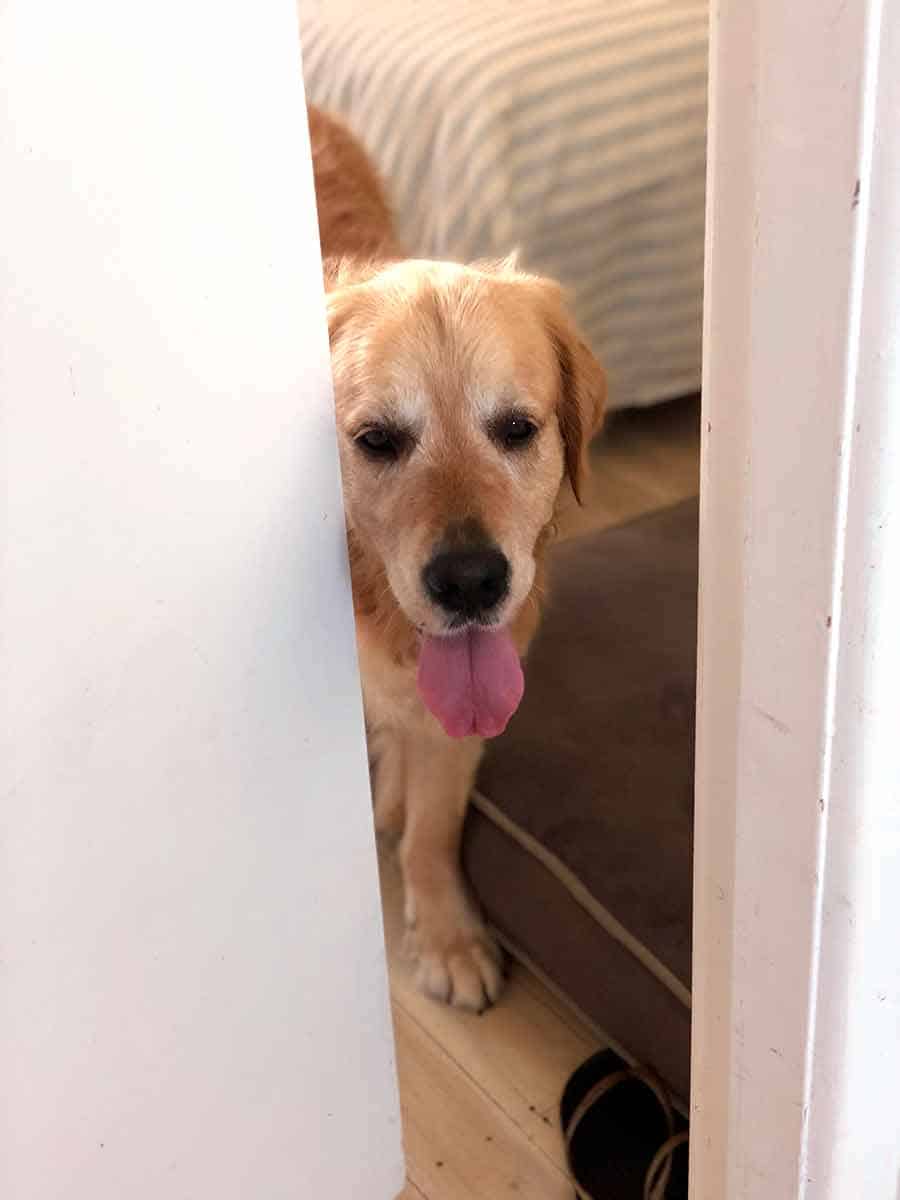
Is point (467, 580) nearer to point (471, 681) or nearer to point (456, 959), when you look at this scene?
point (471, 681)

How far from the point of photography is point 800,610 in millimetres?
617

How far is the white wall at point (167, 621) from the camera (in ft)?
1.75

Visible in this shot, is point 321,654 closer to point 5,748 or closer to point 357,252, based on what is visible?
point 5,748

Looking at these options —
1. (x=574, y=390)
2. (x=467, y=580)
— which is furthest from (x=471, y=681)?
(x=574, y=390)

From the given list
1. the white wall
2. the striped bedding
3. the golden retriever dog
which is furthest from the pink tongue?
the striped bedding

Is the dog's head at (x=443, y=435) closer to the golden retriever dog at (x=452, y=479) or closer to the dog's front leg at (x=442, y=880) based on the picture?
the golden retriever dog at (x=452, y=479)

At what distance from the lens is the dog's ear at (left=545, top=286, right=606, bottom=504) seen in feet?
4.23

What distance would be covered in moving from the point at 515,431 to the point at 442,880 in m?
0.52

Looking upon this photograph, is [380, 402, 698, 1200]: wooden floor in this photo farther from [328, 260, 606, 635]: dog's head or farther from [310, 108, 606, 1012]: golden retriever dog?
[328, 260, 606, 635]: dog's head

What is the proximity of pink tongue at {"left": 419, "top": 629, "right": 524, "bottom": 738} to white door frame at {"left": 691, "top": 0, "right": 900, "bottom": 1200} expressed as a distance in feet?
1.29

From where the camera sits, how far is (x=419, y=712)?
4.40 ft

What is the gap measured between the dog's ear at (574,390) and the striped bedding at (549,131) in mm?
764

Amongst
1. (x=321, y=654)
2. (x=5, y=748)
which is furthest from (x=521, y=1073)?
A: (x=5, y=748)

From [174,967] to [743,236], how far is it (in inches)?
20.6
